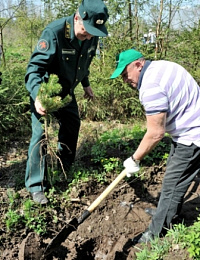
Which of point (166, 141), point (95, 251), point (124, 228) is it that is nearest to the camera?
point (95, 251)

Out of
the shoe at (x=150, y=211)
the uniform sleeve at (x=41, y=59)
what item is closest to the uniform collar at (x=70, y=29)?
the uniform sleeve at (x=41, y=59)

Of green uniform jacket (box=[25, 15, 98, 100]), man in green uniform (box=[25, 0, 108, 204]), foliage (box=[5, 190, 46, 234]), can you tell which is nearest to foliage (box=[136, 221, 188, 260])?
foliage (box=[5, 190, 46, 234])

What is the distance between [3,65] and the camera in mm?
5711

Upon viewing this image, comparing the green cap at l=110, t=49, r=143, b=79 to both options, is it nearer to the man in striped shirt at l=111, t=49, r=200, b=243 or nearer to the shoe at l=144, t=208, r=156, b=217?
the man in striped shirt at l=111, t=49, r=200, b=243

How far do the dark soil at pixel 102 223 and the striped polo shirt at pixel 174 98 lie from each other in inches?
44.2

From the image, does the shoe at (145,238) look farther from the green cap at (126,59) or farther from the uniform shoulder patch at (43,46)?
the uniform shoulder patch at (43,46)

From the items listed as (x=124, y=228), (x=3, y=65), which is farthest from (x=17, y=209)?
(x=3, y=65)

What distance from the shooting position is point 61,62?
3084 millimetres

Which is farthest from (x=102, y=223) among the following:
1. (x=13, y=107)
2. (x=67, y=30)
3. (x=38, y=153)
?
(x=13, y=107)

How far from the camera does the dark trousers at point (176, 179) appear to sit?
2658 mm

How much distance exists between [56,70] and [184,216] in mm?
2294

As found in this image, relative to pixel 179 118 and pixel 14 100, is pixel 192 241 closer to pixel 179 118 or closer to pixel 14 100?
pixel 179 118

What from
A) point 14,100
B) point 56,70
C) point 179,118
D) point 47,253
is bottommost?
point 47,253

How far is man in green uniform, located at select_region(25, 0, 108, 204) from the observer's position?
2.81m
